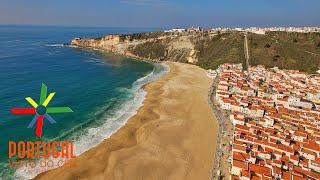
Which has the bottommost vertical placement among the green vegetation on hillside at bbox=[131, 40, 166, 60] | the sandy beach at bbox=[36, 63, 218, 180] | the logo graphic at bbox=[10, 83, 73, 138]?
the sandy beach at bbox=[36, 63, 218, 180]

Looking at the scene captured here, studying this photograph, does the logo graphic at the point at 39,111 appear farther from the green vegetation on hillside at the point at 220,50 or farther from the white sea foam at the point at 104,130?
the green vegetation on hillside at the point at 220,50

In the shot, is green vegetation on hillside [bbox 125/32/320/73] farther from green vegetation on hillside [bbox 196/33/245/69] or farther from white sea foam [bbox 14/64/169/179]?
white sea foam [bbox 14/64/169/179]

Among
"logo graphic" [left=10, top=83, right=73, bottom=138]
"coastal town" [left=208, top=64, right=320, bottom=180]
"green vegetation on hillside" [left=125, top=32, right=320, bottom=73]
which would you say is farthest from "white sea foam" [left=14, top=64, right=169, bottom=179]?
"green vegetation on hillside" [left=125, top=32, right=320, bottom=73]

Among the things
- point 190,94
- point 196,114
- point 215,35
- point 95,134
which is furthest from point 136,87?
point 215,35

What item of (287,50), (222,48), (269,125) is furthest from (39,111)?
(287,50)

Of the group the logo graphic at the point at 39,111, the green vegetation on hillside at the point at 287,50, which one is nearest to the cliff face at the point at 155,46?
the green vegetation on hillside at the point at 287,50

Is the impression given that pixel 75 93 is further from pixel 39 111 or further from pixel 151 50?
pixel 151 50
